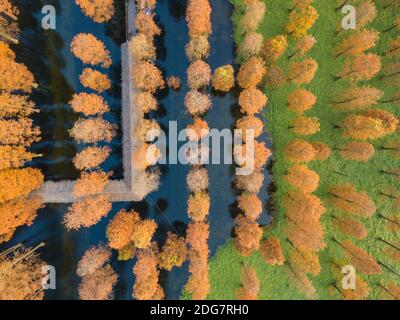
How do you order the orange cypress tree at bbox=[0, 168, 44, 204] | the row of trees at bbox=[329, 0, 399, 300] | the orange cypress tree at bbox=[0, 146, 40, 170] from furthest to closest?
the orange cypress tree at bbox=[0, 146, 40, 170] < the row of trees at bbox=[329, 0, 399, 300] < the orange cypress tree at bbox=[0, 168, 44, 204]

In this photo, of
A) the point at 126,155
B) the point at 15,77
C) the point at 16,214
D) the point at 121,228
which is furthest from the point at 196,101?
the point at 16,214

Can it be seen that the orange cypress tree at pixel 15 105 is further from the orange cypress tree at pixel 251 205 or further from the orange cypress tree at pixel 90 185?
the orange cypress tree at pixel 251 205

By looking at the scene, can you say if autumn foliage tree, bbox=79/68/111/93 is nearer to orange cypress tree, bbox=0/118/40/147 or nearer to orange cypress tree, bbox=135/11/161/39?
orange cypress tree, bbox=135/11/161/39

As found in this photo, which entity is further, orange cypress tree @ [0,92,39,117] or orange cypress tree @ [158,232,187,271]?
orange cypress tree @ [158,232,187,271]

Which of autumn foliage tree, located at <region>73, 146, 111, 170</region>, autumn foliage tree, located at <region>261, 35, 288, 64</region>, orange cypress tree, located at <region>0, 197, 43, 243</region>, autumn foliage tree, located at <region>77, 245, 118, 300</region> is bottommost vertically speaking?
autumn foliage tree, located at <region>77, 245, 118, 300</region>

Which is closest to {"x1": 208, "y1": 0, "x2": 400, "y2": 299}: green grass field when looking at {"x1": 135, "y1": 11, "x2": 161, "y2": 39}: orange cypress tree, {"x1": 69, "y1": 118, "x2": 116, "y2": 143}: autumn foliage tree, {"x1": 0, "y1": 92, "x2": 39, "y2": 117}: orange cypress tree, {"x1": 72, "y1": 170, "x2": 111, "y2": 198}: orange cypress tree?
{"x1": 135, "y1": 11, "x2": 161, "y2": 39}: orange cypress tree

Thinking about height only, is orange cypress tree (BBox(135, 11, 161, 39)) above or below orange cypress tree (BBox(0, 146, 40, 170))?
above

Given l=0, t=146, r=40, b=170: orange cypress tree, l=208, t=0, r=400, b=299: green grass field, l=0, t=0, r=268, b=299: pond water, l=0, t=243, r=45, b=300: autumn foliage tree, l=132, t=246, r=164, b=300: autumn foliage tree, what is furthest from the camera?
l=0, t=0, r=268, b=299: pond water

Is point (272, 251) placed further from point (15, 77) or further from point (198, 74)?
point (15, 77)
